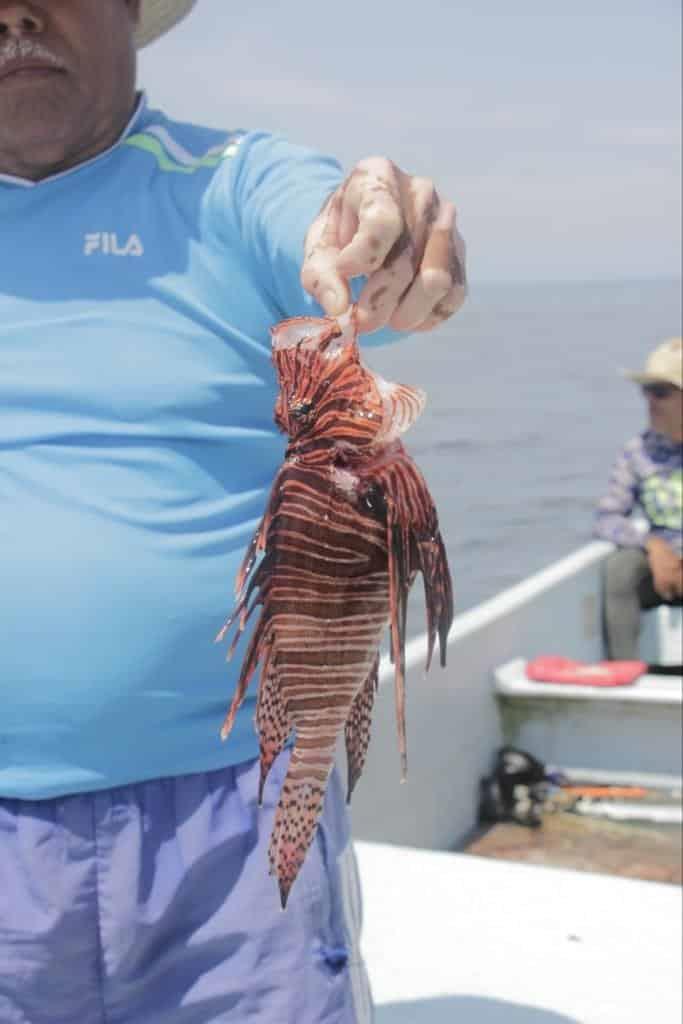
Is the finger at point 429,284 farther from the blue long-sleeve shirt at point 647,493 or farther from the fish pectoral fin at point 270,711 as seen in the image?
the blue long-sleeve shirt at point 647,493

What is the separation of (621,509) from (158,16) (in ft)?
18.2

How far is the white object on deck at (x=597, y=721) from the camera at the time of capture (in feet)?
20.6

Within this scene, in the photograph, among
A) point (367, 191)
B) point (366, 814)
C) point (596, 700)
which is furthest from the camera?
point (596, 700)

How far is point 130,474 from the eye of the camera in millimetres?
2035

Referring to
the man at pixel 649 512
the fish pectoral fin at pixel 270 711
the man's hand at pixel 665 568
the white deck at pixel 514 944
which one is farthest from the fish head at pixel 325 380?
the man's hand at pixel 665 568

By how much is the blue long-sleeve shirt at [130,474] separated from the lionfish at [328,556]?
1.72 ft

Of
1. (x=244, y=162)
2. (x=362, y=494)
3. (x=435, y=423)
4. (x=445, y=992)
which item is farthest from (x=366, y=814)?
(x=435, y=423)

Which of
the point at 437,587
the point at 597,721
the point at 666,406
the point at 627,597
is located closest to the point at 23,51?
the point at 437,587

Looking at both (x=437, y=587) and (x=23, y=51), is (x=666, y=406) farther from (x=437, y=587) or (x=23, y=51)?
(x=437, y=587)

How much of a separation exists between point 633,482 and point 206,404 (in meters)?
5.98

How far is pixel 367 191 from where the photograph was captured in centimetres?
141

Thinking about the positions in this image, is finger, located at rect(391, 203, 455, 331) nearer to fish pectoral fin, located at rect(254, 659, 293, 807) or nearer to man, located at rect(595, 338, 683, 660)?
fish pectoral fin, located at rect(254, 659, 293, 807)

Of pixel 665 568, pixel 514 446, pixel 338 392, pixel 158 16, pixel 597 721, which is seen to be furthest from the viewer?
pixel 514 446

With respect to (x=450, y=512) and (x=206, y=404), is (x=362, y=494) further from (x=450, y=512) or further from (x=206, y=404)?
(x=450, y=512)
